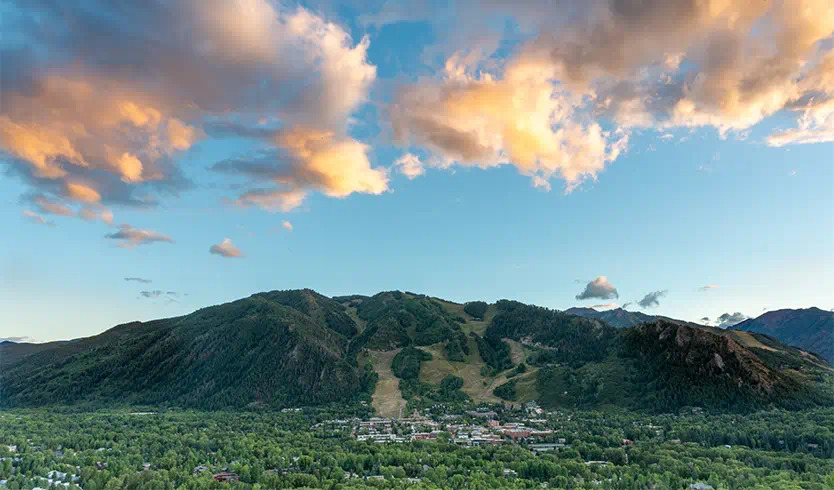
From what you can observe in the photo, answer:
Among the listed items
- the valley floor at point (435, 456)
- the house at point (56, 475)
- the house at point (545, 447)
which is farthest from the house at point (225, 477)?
the house at point (545, 447)

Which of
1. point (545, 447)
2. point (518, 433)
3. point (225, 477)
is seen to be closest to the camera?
point (225, 477)

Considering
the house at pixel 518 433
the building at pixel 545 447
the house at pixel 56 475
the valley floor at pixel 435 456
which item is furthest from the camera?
the house at pixel 518 433

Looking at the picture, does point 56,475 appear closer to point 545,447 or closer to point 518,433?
point 545,447

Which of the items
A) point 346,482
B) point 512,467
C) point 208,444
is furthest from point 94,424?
point 512,467

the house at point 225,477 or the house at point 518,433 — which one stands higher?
the house at point 225,477

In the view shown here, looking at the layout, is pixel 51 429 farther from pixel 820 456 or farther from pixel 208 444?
pixel 820 456

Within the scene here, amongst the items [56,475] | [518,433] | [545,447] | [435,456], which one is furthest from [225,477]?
[518,433]

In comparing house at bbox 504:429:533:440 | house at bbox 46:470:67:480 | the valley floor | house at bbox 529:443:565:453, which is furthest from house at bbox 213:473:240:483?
house at bbox 504:429:533:440

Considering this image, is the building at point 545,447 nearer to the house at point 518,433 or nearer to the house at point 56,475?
the house at point 518,433

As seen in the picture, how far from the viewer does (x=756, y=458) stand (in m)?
128

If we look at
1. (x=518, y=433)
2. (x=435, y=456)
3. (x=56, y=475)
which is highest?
(x=56, y=475)

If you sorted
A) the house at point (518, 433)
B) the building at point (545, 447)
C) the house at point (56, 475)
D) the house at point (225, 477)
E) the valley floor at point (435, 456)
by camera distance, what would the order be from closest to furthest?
the valley floor at point (435, 456) → the house at point (56, 475) → the house at point (225, 477) → the building at point (545, 447) → the house at point (518, 433)

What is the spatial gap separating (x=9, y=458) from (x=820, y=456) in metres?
232

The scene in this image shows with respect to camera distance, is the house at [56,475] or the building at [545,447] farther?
the building at [545,447]
